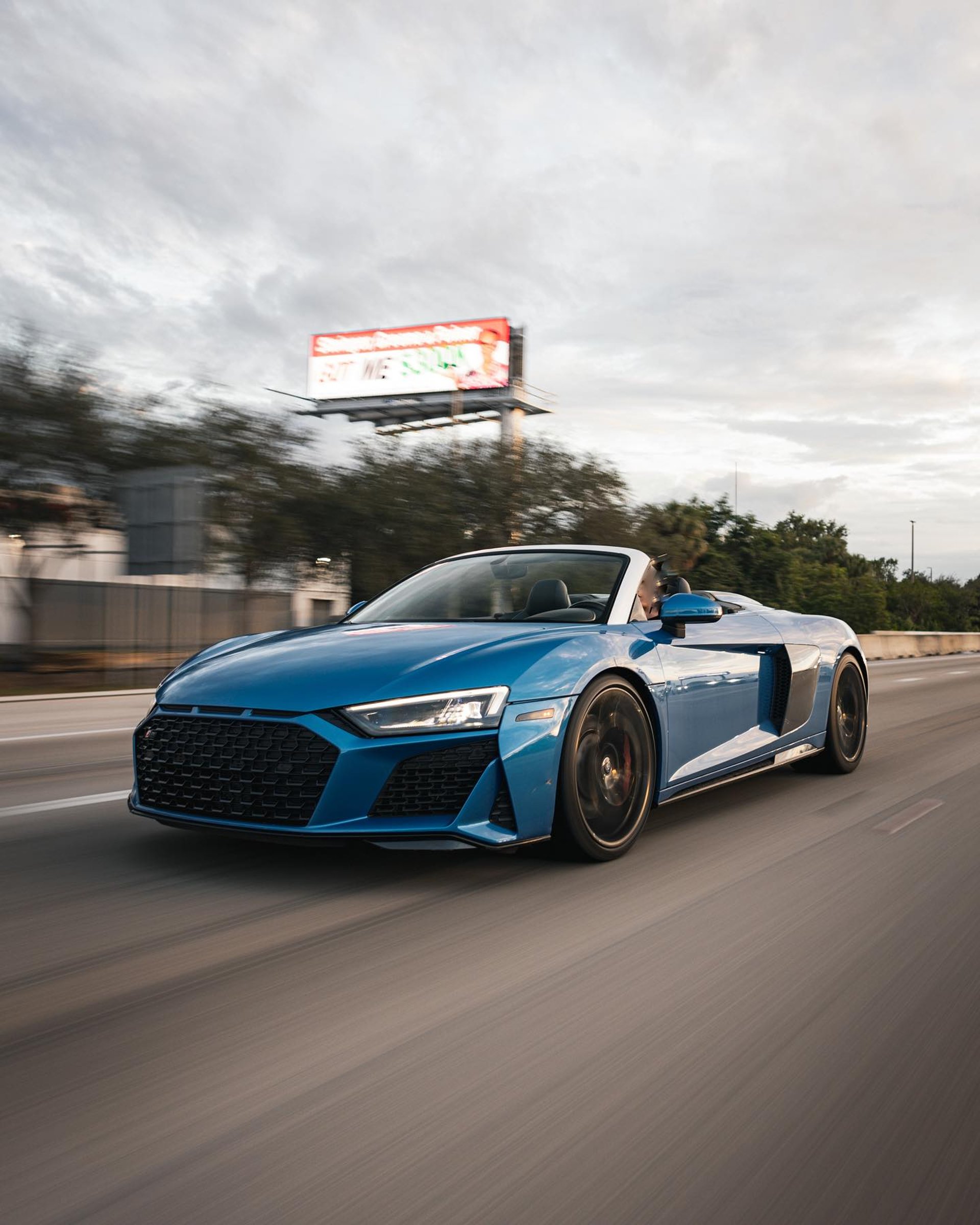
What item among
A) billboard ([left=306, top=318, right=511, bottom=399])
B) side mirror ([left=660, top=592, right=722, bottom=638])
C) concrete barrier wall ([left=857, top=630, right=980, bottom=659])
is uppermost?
billboard ([left=306, top=318, right=511, bottom=399])

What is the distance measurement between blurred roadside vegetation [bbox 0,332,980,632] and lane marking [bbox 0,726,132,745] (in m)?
9.56

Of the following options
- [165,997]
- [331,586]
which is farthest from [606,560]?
[331,586]

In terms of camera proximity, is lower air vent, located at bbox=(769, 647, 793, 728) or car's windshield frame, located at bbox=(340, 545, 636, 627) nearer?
car's windshield frame, located at bbox=(340, 545, 636, 627)

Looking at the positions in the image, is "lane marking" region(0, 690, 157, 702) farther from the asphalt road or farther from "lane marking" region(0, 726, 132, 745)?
the asphalt road

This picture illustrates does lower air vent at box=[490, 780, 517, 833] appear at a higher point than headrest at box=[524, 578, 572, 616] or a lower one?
lower

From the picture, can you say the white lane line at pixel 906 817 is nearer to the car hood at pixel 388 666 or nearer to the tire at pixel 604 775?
the tire at pixel 604 775

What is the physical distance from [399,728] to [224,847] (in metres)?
1.25

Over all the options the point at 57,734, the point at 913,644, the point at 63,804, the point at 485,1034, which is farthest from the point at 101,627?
the point at 913,644

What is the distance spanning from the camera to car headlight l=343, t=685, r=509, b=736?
13.2 ft

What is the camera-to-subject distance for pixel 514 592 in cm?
566

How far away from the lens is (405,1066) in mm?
2676

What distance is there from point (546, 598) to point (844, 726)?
2.87m

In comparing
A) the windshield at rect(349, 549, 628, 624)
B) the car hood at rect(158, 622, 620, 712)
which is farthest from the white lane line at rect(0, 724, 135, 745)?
the car hood at rect(158, 622, 620, 712)

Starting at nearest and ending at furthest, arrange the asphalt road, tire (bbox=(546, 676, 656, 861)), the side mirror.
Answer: the asphalt road
tire (bbox=(546, 676, 656, 861))
the side mirror
